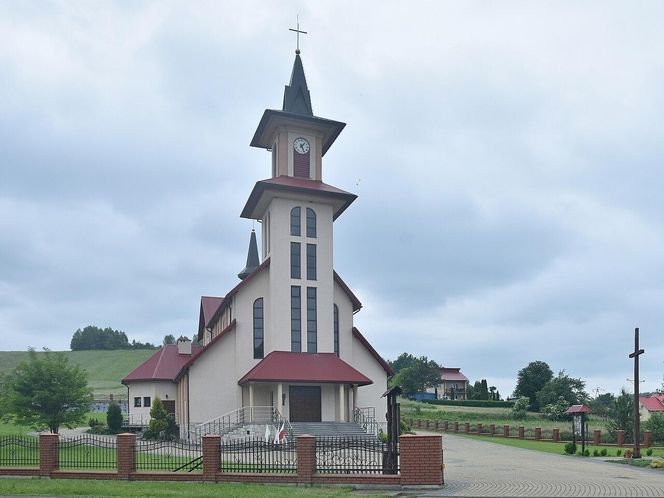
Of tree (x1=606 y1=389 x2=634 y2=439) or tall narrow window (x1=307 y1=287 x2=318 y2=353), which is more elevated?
tall narrow window (x1=307 y1=287 x2=318 y2=353)

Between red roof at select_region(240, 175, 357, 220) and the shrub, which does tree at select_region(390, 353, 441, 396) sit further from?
red roof at select_region(240, 175, 357, 220)

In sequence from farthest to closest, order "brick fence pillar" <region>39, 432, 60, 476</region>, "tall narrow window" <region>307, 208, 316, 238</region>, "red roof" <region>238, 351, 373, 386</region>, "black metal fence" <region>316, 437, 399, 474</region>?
"tall narrow window" <region>307, 208, 316, 238</region>, "red roof" <region>238, 351, 373, 386</region>, "brick fence pillar" <region>39, 432, 60, 476</region>, "black metal fence" <region>316, 437, 399, 474</region>

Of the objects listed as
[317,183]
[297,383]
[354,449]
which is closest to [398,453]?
[354,449]

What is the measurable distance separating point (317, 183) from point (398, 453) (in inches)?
832

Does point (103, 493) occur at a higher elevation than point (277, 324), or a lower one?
lower

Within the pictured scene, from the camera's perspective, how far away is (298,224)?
1393 inches

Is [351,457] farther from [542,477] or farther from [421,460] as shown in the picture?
[542,477]

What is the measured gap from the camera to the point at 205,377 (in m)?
33.9

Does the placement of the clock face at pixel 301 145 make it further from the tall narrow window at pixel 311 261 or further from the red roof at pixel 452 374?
the red roof at pixel 452 374

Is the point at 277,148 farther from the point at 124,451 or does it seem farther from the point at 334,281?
the point at 124,451

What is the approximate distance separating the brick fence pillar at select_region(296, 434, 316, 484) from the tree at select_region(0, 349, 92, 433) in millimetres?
22771

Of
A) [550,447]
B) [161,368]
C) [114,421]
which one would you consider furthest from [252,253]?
[550,447]

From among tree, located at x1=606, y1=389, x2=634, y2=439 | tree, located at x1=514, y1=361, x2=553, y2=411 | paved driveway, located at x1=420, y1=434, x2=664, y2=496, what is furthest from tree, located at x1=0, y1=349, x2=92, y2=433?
tree, located at x1=514, y1=361, x2=553, y2=411

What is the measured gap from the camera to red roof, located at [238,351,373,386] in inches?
1244
